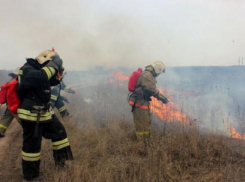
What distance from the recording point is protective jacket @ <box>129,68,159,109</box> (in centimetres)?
517

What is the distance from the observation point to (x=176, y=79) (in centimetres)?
1427

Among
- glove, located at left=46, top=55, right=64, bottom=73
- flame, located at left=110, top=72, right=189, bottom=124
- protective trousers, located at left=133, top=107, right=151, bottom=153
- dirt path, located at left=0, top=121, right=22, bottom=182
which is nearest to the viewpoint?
glove, located at left=46, top=55, right=64, bottom=73

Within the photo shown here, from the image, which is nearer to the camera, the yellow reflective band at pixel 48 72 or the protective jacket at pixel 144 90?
the yellow reflective band at pixel 48 72

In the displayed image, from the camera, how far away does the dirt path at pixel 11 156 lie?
3235mm

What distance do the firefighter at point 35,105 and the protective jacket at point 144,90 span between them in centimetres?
255

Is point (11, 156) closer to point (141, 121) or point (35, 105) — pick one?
point (35, 105)

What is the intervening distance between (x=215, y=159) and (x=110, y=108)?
6417 mm

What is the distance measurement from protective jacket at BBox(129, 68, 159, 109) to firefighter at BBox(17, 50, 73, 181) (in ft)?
8.38

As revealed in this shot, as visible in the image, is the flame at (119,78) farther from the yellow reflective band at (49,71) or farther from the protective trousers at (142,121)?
the yellow reflective band at (49,71)

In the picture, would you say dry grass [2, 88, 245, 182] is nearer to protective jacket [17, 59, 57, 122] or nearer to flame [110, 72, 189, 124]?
protective jacket [17, 59, 57, 122]

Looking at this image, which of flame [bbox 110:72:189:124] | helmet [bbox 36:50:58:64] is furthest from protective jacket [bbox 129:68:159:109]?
helmet [bbox 36:50:58:64]

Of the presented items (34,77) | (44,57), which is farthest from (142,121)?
(34,77)

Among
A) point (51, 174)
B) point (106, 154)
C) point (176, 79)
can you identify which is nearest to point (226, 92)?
point (176, 79)

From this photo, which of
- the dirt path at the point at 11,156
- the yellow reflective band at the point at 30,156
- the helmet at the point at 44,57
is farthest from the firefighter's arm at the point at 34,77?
the dirt path at the point at 11,156
